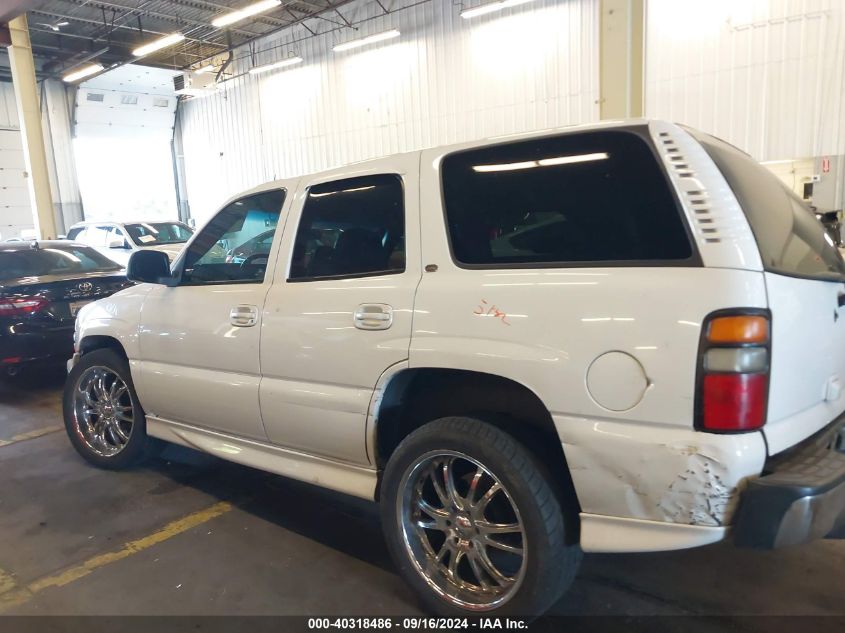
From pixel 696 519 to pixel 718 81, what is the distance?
11205mm

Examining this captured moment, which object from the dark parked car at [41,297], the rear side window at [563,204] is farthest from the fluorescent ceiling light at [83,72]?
the rear side window at [563,204]

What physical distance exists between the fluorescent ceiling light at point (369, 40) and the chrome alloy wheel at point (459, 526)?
1374 cm

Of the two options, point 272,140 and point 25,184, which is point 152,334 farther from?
point 25,184

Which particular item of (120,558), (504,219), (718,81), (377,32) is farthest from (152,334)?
(377,32)

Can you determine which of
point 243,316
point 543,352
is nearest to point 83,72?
point 243,316

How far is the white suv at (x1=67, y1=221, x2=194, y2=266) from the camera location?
12258 mm

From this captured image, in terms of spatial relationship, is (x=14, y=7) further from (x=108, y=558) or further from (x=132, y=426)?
(x=108, y=558)

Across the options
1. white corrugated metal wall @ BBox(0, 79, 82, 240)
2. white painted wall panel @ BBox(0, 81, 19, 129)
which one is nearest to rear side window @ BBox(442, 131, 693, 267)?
Result: white corrugated metal wall @ BBox(0, 79, 82, 240)

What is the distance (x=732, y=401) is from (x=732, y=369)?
0.09 metres

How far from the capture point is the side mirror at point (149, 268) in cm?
350

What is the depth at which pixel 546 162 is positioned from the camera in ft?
7.48

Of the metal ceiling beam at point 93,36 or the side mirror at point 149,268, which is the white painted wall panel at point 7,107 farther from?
the side mirror at point 149,268

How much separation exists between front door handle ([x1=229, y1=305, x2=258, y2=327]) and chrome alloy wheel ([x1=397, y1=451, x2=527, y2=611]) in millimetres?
1145

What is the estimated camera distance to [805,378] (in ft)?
6.58
